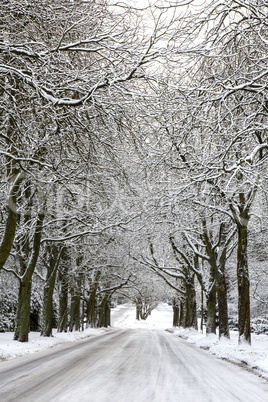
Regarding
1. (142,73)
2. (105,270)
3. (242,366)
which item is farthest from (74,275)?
(142,73)

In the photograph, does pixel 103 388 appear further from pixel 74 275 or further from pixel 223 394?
pixel 74 275

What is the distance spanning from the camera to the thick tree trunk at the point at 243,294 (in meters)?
13.4

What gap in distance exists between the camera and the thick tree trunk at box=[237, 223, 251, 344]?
13.4 metres

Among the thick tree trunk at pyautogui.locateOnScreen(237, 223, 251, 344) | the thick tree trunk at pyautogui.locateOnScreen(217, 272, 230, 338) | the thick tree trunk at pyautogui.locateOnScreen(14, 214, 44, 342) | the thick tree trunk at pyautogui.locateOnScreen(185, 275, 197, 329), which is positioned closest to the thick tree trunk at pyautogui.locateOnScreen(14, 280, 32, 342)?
the thick tree trunk at pyautogui.locateOnScreen(14, 214, 44, 342)

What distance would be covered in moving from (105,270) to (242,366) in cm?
2618

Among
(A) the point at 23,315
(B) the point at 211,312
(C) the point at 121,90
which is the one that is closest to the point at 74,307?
(B) the point at 211,312

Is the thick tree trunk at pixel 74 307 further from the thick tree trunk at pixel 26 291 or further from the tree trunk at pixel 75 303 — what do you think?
the thick tree trunk at pixel 26 291

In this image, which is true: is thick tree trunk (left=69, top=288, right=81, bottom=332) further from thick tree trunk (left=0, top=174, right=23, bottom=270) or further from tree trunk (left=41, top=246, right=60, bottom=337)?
thick tree trunk (left=0, top=174, right=23, bottom=270)

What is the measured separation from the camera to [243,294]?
542 inches

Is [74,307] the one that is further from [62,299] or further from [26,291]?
[26,291]

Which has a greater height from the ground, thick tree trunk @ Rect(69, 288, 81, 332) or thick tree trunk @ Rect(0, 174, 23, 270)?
thick tree trunk @ Rect(0, 174, 23, 270)

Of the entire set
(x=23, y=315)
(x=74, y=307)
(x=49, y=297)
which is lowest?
(x=23, y=315)

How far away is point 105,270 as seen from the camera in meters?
35.6

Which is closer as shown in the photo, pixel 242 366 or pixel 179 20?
pixel 179 20
